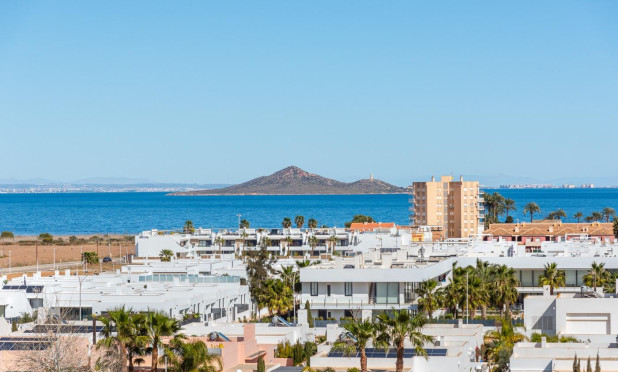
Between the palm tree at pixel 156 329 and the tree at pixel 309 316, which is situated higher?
the palm tree at pixel 156 329

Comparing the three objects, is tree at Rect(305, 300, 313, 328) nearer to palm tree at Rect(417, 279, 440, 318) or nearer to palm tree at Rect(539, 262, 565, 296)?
palm tree at Rect(417, 279, 440, 318)

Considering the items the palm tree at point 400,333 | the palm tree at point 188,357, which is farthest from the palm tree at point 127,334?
the palm tree at point 400,333

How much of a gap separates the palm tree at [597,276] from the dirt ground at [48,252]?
208 ft

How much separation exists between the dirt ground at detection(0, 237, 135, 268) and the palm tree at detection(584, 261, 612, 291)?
208 feet

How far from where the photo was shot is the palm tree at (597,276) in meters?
66.1

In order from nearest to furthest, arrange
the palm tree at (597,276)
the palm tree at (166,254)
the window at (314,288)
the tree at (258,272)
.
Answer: the window at (314,288) → the tree at (258,272) → the palm tree at (597,276) → the palm tree at (166,254)

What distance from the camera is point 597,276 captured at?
67.0 meters

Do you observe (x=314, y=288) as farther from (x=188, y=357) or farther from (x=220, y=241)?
(x=220, y=241)

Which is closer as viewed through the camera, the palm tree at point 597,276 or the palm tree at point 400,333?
the palm tree at point 400,333

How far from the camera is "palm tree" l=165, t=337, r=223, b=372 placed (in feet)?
116

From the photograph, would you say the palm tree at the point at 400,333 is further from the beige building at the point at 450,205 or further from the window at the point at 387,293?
the beige building at the point at 450,205

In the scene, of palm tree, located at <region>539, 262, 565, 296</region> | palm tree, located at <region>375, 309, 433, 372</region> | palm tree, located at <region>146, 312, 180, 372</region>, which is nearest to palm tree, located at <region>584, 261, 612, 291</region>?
palm tree, located at <region>539, 262, 565, 296</region>

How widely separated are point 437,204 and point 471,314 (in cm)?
8955

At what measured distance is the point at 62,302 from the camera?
186 feet
